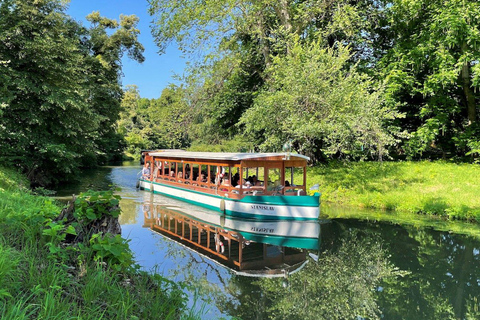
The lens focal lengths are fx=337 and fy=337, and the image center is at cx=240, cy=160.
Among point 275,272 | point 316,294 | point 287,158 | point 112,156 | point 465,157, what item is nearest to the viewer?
point 316,294

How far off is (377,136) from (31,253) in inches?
585

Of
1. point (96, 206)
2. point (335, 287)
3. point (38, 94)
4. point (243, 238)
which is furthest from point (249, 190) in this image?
point (38, 94)

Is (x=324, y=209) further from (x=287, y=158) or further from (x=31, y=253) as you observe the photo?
(x=31, y=253)

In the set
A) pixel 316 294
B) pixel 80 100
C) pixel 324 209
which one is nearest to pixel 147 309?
pixel 316 294

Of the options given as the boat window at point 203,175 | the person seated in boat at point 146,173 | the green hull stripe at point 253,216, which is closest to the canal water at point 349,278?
the green hull stripe at point 253,216

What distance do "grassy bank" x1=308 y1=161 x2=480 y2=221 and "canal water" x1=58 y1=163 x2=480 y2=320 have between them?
2.63 metres

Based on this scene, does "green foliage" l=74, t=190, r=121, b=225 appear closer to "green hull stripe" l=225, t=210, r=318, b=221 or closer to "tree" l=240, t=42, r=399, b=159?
"green hull stripe" l=225, t=210, r=318, b=221

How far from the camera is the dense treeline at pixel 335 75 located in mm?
15914

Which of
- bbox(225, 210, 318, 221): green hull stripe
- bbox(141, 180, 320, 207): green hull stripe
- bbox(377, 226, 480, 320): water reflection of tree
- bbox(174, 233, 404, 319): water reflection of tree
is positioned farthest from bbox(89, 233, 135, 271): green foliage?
bbox(225, 210, 318, 221): green hull stripe

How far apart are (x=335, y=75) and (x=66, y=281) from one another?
1621 centimetres

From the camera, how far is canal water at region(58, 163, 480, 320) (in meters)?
5.48

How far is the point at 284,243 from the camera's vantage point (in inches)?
379

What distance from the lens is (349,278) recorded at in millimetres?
6934

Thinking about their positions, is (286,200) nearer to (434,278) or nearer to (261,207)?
(261,207)
